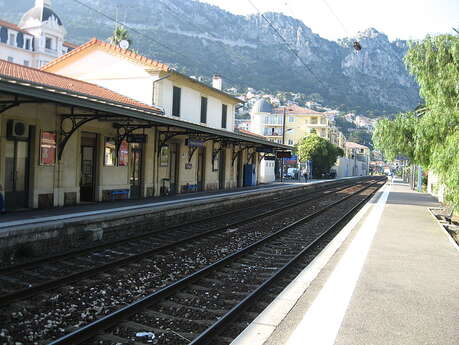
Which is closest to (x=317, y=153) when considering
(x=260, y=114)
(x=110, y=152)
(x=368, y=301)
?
(x=260, y=114)

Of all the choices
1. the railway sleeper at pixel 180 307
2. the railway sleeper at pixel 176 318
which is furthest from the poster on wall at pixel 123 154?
the railway sleeper at pixel 176 318

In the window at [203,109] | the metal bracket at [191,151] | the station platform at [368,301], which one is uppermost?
the window at [203,109]

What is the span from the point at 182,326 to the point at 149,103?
19.5 meters

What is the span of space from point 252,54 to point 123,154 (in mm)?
166985

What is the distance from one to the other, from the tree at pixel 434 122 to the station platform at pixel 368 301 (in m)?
3.06

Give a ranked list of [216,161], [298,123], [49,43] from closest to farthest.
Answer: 1. [216,161]
2. [49,43]
3. [298,123]

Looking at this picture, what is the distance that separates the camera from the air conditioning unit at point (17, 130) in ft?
43.0

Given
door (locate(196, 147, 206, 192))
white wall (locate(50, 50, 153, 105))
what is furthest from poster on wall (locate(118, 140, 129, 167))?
door (locate(196, 147, 206, 192))

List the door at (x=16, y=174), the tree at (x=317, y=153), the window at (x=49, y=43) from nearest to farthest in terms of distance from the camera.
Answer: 1. the door at (x=16, y=174)
2. the tree at (x=317, y=153)
3. the window at (x=49, y=43)

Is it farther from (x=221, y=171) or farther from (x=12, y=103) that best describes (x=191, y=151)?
(x=12, y=103)

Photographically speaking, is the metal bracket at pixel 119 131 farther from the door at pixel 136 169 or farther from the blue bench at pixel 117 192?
the blue bench at pixel 117 192

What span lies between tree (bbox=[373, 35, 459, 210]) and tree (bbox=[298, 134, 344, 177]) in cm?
4364

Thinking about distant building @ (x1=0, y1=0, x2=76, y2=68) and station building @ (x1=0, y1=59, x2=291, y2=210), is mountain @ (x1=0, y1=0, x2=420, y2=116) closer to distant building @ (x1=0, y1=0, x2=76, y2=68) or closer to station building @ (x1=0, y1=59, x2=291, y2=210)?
distant building @ (x1=0, y1=0, x2=76, y2=68)

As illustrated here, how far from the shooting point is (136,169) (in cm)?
1998
